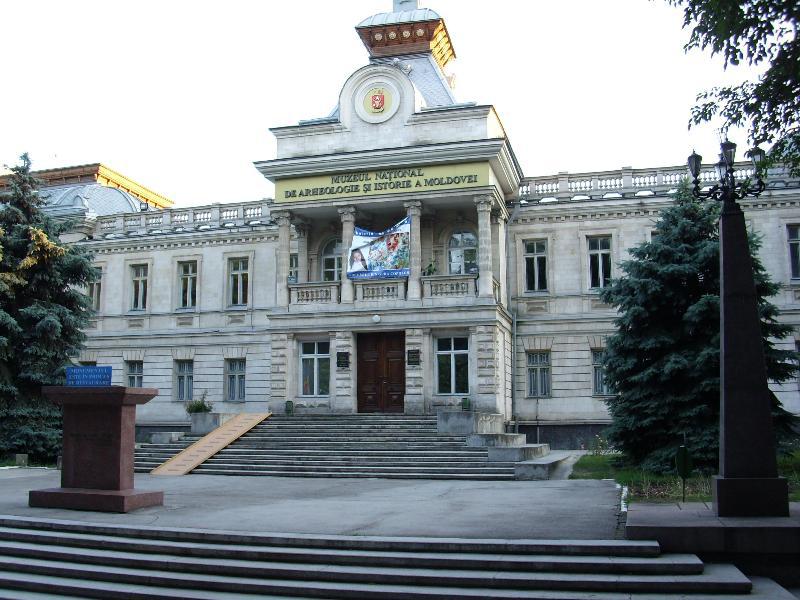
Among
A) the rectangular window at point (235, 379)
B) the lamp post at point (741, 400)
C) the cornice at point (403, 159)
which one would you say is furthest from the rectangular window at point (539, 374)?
the lamp post at point (741, 400)

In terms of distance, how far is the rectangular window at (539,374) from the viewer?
28.9m

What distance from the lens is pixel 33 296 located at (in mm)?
25906

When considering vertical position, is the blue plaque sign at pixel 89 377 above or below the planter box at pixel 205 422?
above

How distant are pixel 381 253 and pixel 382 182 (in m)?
2.44

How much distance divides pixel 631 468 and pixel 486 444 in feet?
13.1

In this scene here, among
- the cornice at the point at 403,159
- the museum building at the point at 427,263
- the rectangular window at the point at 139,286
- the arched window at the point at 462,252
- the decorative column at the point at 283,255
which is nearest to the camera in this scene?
the cornice at the point at 403,159

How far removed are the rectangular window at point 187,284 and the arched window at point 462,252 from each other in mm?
11653

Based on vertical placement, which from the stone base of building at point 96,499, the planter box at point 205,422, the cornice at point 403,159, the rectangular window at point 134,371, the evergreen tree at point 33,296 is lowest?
the stone base of building at point 96,499

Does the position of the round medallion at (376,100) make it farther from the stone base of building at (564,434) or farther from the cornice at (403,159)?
the stone base of building at (564,434)

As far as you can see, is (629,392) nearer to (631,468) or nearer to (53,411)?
(631,468)

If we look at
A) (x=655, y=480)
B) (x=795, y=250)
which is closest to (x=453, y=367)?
(x=655, y=480)

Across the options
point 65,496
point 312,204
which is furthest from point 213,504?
point 312,204

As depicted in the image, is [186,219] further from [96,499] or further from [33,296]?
[96,499]

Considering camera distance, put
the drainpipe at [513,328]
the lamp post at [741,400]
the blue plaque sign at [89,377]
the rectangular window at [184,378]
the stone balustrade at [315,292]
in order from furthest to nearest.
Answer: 1. the rectangular window at [184,378]
2. the drainpipe at [513,328]
3. the stone balustrade at [315,292]
4. the blue plaque sign at [89,377]
5. the lamp post at [741,400]
